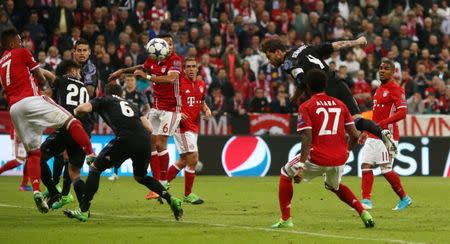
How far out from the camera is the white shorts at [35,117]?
575 inches

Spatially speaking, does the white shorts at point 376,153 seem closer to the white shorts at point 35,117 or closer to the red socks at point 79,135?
the red socks at point 79,135

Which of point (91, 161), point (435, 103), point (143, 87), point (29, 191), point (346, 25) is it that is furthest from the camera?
point (346, 25)

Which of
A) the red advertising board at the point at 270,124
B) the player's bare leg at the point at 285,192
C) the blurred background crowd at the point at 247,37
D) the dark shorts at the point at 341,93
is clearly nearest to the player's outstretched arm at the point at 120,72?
the dark shorts at the point at 341,93

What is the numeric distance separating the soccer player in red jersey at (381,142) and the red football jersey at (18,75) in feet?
16.5

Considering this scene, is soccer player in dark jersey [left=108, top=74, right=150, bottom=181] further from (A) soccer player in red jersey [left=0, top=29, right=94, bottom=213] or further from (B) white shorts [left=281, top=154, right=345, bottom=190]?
(B) white shorts [left=281, top=154, right=345, bottom=190]

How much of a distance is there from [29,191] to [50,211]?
382 cm

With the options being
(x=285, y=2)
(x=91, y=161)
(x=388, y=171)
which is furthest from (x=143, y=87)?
(x=91, y=161)

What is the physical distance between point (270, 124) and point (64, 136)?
36.9 ft

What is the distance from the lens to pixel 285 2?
31.1 m

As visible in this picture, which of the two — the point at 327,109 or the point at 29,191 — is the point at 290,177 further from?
the point at 29,191

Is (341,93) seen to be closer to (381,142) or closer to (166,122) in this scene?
(381,142)

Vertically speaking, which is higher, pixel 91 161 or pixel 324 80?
pixel 324 80

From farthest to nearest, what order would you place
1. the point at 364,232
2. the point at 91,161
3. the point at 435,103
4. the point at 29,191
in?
1. the point at 435,103
2. the point at 29,191
3. the point at 91,161
4. the point at 364,232

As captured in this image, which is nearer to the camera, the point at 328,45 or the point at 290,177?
the point at 290,177
